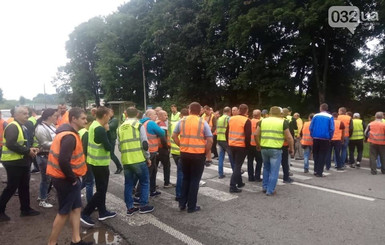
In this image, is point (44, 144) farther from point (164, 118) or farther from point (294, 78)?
point (294, 78)

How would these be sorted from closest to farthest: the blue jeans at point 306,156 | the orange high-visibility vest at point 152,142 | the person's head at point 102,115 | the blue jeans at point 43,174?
1. the person's head at point 102,115
2. the blue jeans at point 43,174
3. the orange high-visibility vest at point 152,142
4. the blue jeans at point 306,156

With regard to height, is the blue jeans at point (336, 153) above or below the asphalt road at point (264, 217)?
above

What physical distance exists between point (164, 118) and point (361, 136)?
23.0 feet

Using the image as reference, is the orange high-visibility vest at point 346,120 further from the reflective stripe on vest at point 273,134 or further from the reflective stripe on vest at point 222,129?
the reflective stripe on vest at point 273,134

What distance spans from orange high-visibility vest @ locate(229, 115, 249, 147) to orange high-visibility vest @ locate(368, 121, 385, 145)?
15.3 feet

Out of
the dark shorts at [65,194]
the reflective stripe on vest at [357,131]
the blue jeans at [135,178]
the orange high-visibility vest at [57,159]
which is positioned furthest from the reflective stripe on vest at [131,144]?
the reflective stripe on vest at [357,131]

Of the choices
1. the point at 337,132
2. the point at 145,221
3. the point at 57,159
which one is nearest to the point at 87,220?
the point at 145,221

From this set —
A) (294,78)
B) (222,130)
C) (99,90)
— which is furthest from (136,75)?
(222,130)

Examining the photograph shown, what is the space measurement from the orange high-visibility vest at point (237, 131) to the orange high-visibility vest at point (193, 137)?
1.68 meters

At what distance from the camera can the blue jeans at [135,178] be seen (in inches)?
223

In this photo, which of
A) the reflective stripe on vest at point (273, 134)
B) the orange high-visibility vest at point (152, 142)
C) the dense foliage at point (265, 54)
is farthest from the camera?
the dense foliage at point (265, 54)

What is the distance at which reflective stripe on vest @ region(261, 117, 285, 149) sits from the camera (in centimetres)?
693

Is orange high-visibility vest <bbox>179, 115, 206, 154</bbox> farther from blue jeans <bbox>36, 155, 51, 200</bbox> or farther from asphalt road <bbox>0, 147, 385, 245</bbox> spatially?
blue jeans <bbox>36, 155, 51, 200</bbox>

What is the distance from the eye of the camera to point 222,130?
9.55 m
